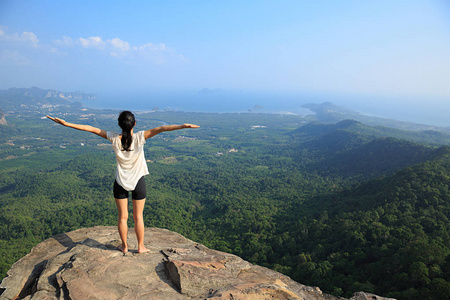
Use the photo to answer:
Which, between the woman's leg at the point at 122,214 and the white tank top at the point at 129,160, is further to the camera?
the woman's leg at the point at 122,214

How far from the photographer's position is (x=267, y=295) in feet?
16.9

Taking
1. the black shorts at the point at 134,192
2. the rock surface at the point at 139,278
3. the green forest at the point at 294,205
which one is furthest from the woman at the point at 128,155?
the green forest at the point at 294,205

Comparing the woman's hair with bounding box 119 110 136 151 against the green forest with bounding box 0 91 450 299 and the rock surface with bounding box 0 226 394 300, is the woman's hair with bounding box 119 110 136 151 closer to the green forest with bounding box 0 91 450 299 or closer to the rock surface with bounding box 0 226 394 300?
the rock surface with bounding box 0 226 394 300

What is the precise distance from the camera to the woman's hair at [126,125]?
5.18 metres

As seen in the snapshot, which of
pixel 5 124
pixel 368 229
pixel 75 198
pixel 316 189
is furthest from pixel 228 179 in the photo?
pixel 5 124

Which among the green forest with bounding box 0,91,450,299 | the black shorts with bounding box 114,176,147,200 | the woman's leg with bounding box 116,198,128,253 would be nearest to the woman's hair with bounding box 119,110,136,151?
the black shorts with bounding box 114,176,147,200

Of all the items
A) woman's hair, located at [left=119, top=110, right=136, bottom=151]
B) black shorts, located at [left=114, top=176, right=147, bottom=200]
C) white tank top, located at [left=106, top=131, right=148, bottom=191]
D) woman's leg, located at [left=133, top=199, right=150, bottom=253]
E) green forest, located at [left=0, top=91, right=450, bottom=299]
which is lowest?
green forest, located at [left=0, top=91, right=450, bottom=299]

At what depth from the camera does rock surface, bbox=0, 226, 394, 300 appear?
495cm

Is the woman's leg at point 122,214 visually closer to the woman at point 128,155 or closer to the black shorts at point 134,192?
the woman at point 128,155

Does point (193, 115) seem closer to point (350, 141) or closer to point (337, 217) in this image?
point (350, 141)

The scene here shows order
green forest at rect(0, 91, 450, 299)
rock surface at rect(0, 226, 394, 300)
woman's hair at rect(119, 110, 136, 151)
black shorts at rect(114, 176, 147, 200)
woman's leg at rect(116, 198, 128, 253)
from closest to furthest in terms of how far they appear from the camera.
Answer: rock surface at rect(0, 226, 394, 300) < woman's hair at rect(119, 110, 136, 151) < black shorts at rect(114, 176, 147, 200) < woman's leg at rect(116, 198, 128, 253) < green forest at rect(0, 91, 450, 299)

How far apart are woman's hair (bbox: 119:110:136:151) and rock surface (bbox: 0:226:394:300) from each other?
105 inches

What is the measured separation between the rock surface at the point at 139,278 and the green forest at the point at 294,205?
13.1 metres

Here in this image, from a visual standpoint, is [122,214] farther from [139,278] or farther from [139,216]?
[139,278]
